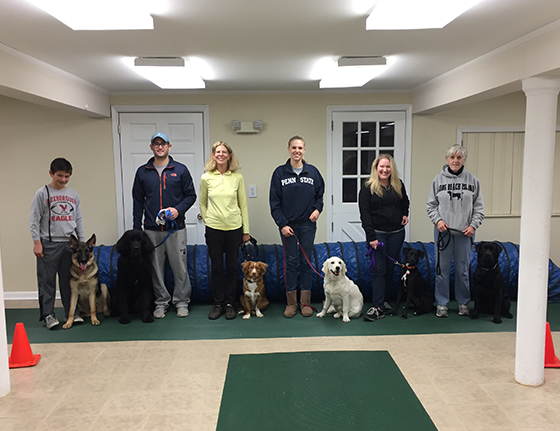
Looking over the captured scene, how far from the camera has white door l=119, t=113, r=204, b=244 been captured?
513cm

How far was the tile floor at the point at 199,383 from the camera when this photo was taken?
2428 millimetres

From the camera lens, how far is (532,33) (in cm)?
282

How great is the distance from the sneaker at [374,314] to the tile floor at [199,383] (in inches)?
14.9

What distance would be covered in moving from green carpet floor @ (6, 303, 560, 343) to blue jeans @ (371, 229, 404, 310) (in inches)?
9.3

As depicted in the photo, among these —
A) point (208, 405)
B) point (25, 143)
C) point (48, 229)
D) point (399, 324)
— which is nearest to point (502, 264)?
point (399, 324)

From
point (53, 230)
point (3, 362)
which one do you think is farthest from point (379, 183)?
point (3, 362)

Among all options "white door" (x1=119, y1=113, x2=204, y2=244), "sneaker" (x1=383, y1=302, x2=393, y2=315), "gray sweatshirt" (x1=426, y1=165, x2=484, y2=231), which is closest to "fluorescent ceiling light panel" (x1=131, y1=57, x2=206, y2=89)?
"white door" (x1=119, y1=113, x2=204, y2=244)

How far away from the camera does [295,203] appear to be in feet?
13.0

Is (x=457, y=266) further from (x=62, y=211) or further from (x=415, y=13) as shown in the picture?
(x=62, y=211)

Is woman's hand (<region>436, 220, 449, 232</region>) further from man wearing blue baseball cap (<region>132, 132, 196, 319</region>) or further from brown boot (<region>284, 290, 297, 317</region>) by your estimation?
man wearing blue baseball cap (<region>132, 132, 196, 319</region>)

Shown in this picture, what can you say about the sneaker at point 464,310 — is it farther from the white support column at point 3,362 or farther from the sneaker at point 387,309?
the white support column at point 3,362

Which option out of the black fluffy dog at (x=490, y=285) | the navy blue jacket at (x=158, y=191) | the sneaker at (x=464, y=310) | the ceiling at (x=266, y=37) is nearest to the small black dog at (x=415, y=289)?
the sneaker at (x=464, y=310)

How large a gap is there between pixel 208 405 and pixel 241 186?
2020 millimetres

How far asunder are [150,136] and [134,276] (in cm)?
192
